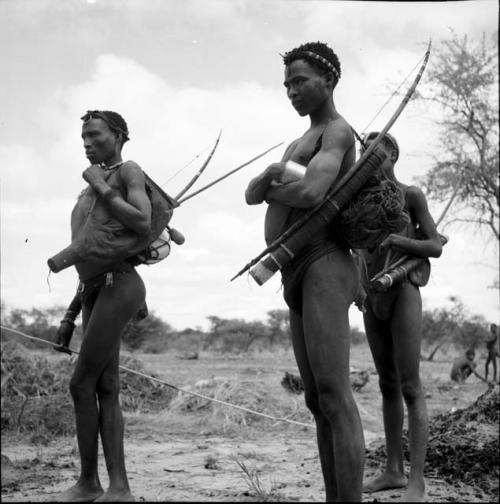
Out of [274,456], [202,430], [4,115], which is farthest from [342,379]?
[202,430]

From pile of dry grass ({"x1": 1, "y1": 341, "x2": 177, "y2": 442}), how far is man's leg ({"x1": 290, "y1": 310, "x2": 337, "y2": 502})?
4.21 metres

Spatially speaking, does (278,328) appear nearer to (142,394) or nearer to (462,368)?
(462,368)

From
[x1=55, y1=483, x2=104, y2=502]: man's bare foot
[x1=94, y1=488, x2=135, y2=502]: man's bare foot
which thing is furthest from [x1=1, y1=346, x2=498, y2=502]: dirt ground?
[x1=94, y1=488, x2=135, y2=502]: man's bare foot

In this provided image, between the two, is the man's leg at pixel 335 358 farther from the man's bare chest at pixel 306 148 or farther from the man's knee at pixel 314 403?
the man's bare chest at pixel 306 148

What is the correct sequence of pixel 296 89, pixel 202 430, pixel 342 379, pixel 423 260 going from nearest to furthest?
pixel 342 379 < pixel 296 89 < pixel 423 260 < pixel 202 430

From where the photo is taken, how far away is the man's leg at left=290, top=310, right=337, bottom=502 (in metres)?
3.24

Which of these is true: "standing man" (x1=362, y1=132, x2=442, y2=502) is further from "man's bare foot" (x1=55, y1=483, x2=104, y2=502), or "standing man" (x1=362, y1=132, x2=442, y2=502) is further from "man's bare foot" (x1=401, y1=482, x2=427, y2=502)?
"man's bare foot" (x1=55, y1=483, x2=104, y2=502)

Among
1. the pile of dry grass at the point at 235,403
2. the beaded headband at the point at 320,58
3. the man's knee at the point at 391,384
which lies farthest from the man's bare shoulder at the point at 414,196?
the pile of dry grass at the point at 235,403

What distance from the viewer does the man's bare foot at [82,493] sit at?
3.62 m

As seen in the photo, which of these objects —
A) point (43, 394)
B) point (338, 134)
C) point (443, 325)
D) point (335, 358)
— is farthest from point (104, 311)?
point (443, 325)

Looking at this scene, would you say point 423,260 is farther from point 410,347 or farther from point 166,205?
point 166,205

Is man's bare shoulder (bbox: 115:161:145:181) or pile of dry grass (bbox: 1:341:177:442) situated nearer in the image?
man's bare shoulder (bbox: 115:161:145:181)

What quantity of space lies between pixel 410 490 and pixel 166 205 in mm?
2054

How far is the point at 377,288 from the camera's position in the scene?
422 centimetres
